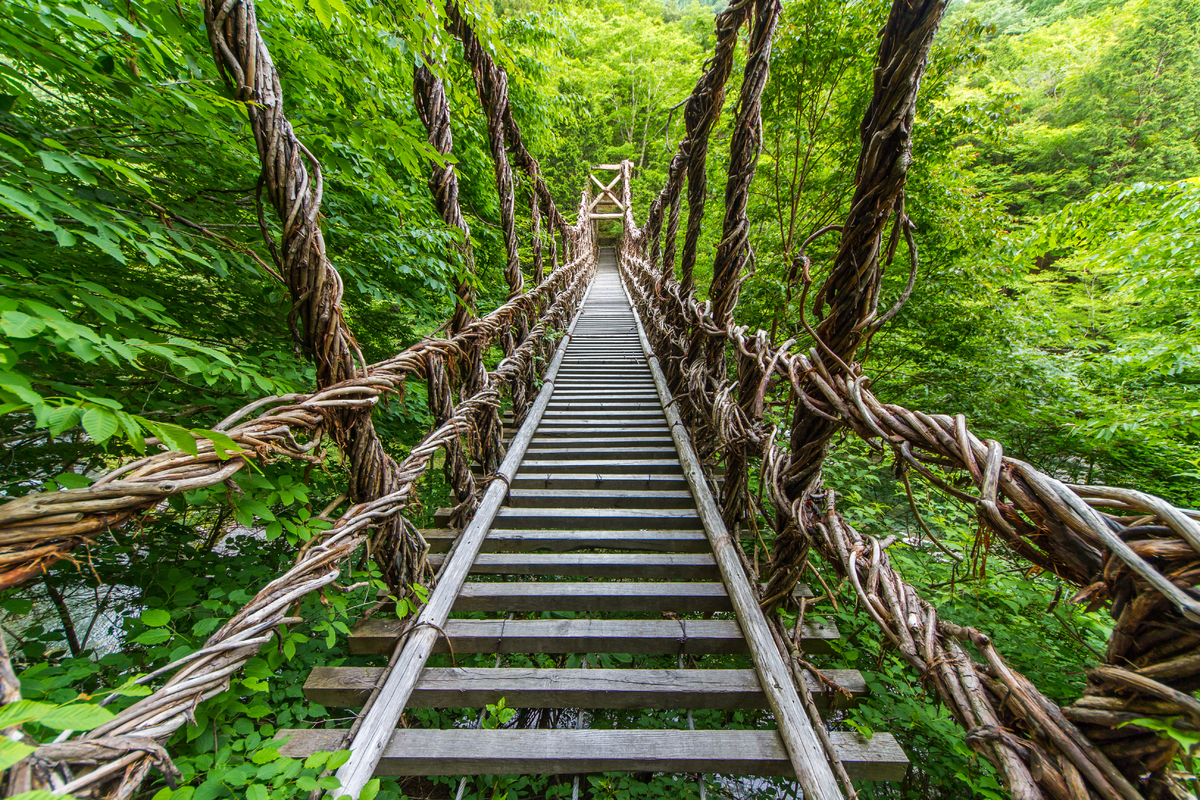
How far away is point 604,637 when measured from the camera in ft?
4.65

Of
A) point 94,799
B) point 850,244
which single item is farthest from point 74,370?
point 850,244

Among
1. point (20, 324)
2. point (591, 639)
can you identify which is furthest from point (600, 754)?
point (20, 324)

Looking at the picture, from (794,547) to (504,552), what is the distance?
4.07 ft

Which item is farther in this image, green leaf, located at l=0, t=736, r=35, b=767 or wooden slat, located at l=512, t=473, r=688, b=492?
wooden slat, located at l=512, t=473, r=688, b=492

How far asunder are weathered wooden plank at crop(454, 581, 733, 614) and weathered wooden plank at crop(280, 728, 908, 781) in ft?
1.53

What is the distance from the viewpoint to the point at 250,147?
1.63 metres

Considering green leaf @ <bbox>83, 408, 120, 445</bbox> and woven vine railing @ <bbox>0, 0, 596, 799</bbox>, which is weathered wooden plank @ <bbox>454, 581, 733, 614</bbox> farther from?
green leaf @ <bbox>83, 408, 120, 445</bbox>

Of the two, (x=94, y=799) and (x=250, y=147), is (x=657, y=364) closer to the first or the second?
(x=250, y=147)

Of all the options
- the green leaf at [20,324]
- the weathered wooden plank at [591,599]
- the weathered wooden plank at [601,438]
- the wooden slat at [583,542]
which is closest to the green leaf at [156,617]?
the green leaf at [20,324]

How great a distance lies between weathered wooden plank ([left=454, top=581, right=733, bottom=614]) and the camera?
158 centimetres

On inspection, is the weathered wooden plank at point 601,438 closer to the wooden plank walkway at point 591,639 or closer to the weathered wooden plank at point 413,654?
the wooden plank walkway at point 591,639

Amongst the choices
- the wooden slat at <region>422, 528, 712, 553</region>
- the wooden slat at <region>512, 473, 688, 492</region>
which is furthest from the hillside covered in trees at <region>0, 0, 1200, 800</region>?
the wooden slat at <region>512, 473, 688, 492</region>

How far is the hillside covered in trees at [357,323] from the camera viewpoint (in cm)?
99

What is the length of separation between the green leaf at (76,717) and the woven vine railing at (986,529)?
1.16 metres
